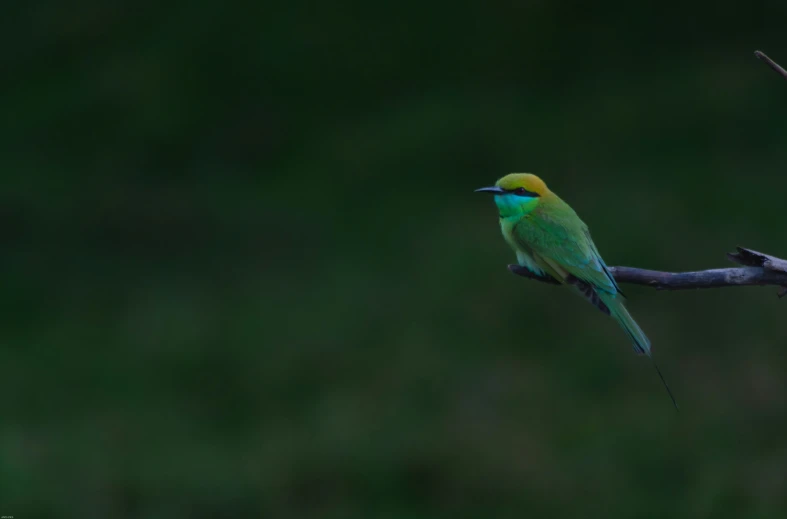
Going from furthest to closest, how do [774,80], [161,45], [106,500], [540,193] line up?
[161,45] < [774,80] < [106,500] < [540,193]

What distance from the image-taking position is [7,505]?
4922mm

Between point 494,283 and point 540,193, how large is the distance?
252 centimetres

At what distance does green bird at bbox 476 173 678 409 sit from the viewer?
105 inches

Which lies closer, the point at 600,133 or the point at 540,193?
the point at 540,193

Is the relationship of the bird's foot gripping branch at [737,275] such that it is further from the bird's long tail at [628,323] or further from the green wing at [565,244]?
the green wing at [565,244]

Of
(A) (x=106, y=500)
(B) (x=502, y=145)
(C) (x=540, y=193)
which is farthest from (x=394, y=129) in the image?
(C) (x=540, y=193)

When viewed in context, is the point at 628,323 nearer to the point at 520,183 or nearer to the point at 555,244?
the point at 555,244

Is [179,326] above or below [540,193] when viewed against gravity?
below

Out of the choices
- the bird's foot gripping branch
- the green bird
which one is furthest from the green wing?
the bird's foot gripping branch

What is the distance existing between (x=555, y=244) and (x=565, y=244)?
3 cm

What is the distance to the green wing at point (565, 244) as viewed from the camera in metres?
2.69

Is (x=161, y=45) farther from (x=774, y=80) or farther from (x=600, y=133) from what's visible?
(x=774, y=80)

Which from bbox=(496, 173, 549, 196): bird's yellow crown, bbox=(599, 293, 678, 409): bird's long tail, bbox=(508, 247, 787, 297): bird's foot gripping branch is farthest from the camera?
bbox=(496, 173, 549, 196): bird's yellow crown

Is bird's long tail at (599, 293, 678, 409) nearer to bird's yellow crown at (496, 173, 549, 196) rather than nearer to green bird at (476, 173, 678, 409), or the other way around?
green bird at (476, 173, 678, 409)
